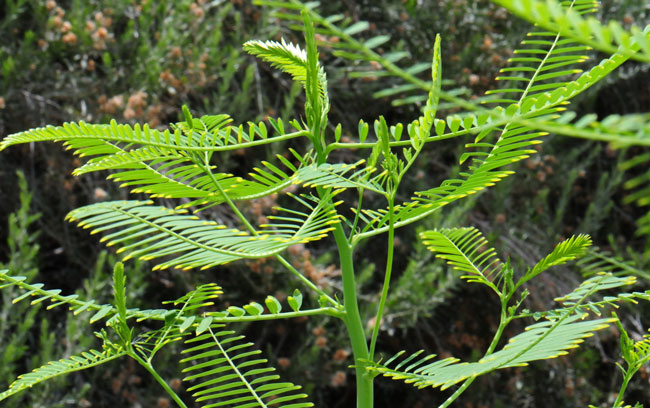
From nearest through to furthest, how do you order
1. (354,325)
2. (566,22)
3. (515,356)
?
1. (566,22)
2. (515,356)
3. (354,325)

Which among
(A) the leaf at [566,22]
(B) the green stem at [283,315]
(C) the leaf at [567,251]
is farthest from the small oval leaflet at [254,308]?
(A) the leaf at [566,22]

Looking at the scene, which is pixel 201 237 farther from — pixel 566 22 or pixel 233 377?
pixel 566 22

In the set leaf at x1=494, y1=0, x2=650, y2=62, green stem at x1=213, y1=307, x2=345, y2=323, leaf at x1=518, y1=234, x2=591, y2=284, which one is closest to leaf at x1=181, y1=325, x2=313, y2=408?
green stem at x1=213, y1=307, x2=345, y2=323

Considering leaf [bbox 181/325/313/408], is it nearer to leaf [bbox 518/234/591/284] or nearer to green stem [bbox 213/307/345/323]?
green stem [bbox 213/307/345/323]

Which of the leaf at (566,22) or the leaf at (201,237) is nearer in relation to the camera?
the leaf at (566,22)

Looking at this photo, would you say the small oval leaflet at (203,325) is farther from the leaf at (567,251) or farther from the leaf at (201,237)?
the leaf at (567,251)

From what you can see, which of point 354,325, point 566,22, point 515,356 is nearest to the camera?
point 566,22

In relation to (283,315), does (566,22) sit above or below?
above

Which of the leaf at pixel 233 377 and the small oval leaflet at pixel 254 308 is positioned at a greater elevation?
the small oval leaflet at pixel 254 308

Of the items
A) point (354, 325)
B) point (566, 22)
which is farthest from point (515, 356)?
point (566, 22)
